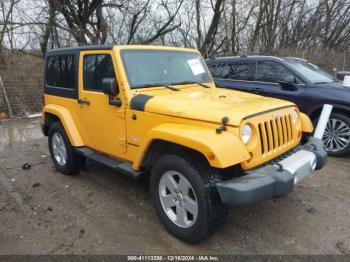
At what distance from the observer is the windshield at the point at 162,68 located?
3.71m

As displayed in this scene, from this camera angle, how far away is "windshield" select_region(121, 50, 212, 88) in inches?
146

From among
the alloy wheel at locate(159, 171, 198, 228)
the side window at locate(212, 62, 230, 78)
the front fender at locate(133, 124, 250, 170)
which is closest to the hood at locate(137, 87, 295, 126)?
the front fender at locate(133, 124, 250, 170)

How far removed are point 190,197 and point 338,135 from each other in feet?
12.3

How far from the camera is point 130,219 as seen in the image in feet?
11.7

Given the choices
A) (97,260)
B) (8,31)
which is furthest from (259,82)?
(8,31)

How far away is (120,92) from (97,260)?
176 centimetres

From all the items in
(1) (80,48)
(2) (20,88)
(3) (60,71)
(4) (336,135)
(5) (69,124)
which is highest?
(1) (80,48)

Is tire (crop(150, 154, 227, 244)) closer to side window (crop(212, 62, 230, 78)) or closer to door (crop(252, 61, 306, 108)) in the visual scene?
door (crop(252, 61, 306, 108))

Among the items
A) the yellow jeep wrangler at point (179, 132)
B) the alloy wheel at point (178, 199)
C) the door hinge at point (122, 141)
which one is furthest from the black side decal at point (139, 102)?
the alloy wheel at point (178, 199)

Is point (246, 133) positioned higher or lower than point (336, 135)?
higher

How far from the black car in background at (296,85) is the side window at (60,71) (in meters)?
3.59

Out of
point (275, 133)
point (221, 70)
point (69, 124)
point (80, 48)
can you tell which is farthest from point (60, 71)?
point (221, 70)

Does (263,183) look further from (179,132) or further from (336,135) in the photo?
(336,135)

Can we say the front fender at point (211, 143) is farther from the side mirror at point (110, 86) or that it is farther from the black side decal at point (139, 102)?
the side mirror at point (110, 86)
